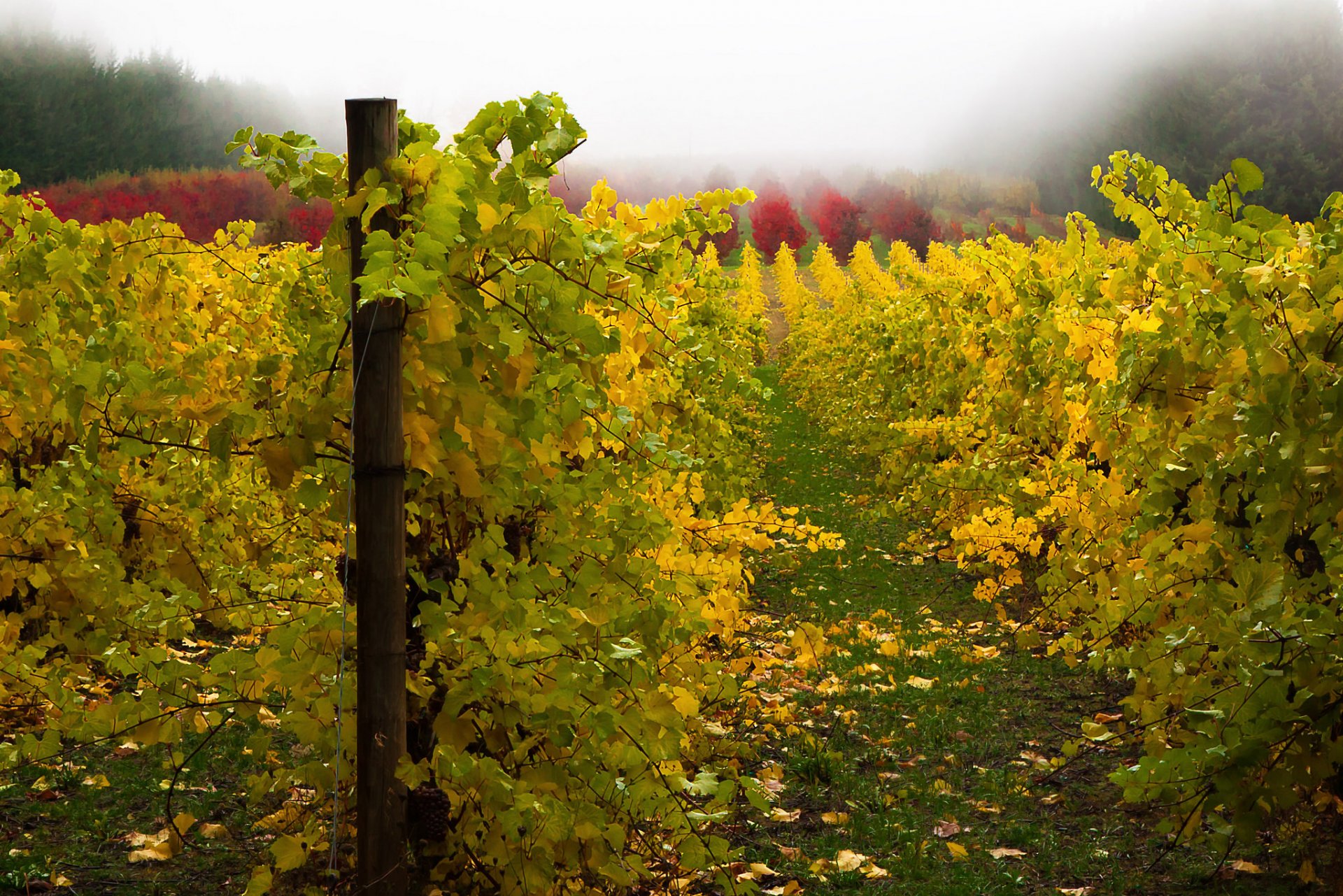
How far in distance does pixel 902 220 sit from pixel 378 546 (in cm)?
8307

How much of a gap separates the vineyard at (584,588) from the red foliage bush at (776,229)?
70.9m

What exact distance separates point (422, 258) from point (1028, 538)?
5.39 meters

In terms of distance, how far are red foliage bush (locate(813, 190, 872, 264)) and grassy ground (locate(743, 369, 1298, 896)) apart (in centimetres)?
7027

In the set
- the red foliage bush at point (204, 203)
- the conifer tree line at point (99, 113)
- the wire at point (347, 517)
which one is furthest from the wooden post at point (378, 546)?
the conifer tree line at point (99, 113)

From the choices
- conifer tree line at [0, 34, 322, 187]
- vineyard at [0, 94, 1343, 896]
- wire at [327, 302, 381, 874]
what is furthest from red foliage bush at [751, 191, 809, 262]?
A: wire at [327, 302, 381, 874]

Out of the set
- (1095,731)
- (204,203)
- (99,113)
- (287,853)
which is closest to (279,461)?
(287,853)

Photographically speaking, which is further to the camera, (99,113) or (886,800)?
(99,113)

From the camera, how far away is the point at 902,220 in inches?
3211

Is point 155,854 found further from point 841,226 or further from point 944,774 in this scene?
point 841,226

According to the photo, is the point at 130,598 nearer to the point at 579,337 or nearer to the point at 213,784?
the point at 579,337

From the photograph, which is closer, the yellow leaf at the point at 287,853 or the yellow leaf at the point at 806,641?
the yellow leaf at the point at 287,853

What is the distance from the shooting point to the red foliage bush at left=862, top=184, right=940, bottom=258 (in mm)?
77500

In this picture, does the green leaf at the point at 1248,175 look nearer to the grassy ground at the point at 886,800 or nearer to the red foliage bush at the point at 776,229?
the grassy ground at the point at 886,800

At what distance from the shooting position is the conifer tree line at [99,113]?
41750 millimetres
